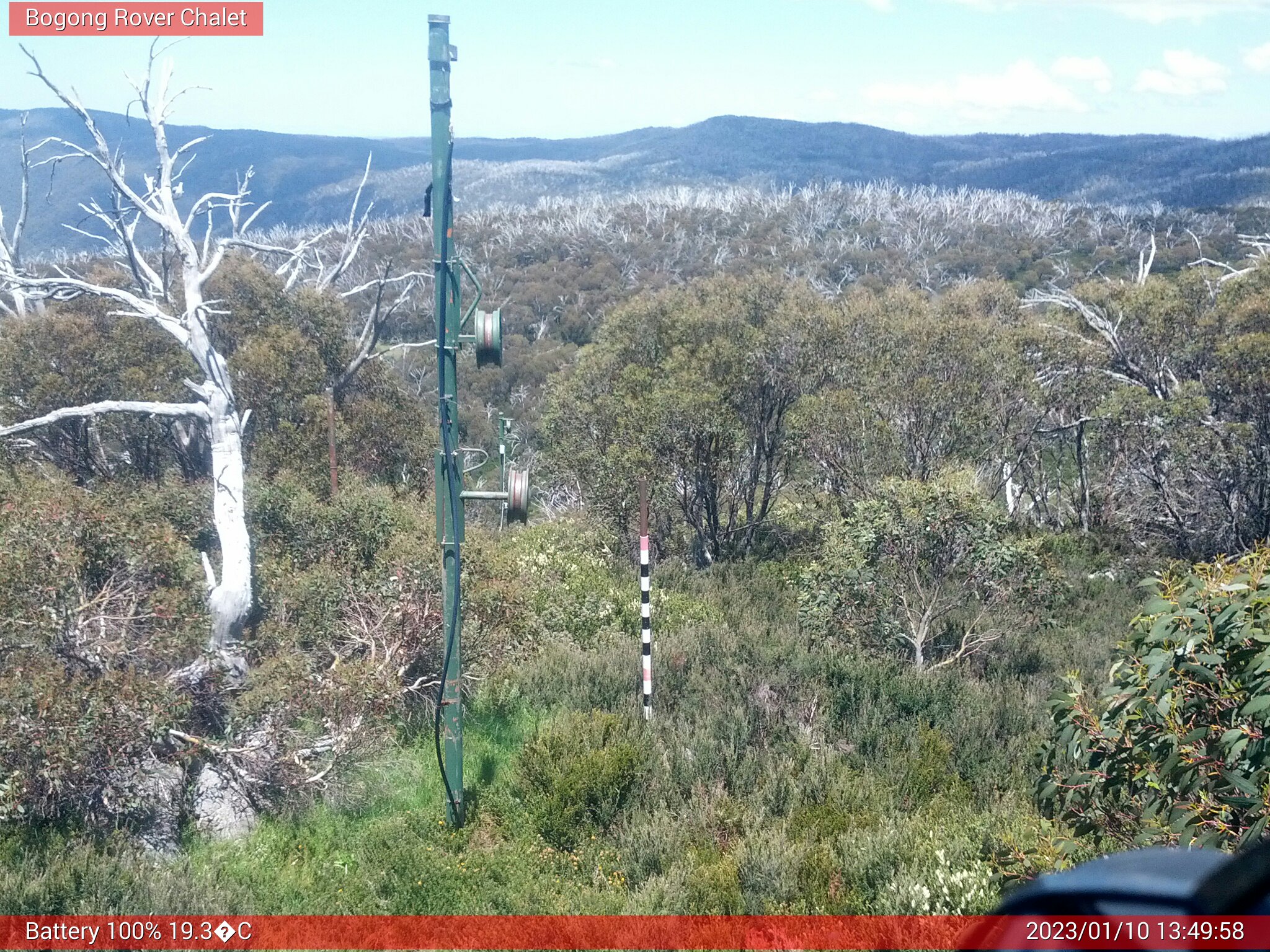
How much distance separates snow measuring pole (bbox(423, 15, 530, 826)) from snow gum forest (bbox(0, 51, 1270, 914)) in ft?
0.92

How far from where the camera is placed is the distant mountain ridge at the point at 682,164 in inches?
2810

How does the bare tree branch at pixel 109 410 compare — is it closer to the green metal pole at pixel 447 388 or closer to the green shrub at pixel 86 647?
the green shrub at pixel 86 647

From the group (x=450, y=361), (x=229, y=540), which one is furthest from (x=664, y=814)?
(x=229, y=540)

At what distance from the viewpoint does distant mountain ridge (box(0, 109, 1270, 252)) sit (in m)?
71.4

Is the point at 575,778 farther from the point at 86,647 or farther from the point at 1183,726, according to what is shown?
→ the point at 1183,726

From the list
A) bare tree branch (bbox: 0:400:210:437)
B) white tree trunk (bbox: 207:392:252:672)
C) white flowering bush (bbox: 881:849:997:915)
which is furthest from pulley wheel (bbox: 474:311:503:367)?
bare tree branch (bbox: 0:400:210:437)

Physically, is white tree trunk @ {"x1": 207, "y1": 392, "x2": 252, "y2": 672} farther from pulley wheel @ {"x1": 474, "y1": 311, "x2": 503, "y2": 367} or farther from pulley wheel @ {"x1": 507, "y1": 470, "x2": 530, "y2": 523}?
pulley wheel @ {"x1": 474, "y1": 311, "x2": 503, "y2": 367}

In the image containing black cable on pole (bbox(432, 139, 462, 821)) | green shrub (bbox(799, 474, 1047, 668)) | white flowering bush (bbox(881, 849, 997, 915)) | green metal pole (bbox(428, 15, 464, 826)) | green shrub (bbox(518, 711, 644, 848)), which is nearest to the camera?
white flowering bush (bbox(881, 849, 997, 915))

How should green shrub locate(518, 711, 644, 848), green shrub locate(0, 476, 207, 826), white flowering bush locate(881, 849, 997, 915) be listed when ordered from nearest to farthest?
white flowering bush locate(881, 849, 997, 915) → green shrub locate(0, 476, 207, 826) → green shrub locate(518, 711, 644, 848)

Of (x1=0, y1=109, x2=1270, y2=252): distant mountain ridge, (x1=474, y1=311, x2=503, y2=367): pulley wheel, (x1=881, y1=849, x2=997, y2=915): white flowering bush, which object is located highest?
(x1=0, y1=109, x2=1270, y2=252): distant mountain ridge

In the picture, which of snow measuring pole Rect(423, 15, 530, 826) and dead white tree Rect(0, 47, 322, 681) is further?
dead white tree Rect(0, 47, 322, 681)
